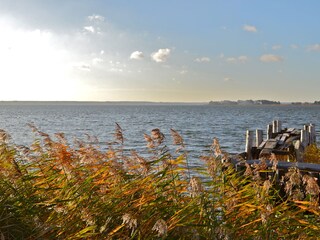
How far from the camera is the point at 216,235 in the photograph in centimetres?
438

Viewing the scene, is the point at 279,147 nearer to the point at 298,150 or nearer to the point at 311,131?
the point at 298,150

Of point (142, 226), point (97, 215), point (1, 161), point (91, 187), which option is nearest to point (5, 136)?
point (1, 161)

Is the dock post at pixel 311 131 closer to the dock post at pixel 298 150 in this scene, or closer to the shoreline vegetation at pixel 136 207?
the dock post at pixel 298 150

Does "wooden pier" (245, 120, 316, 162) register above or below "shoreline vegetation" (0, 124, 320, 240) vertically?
below

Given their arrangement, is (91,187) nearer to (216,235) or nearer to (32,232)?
(32,232)

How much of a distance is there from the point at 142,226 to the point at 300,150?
37.4 ft

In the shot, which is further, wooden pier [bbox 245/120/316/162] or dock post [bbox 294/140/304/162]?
wooden pier [bbox 245/120/316/162]

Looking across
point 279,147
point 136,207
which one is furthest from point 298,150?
point 136,207

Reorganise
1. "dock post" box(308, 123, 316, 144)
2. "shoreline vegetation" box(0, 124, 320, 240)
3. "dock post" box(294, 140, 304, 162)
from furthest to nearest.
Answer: "dock post" box(308, 123, 316, 144)
"dock post" box(294, 140, 304, 162)
"shoreline vegetation" box(0, 124, 320, 240)

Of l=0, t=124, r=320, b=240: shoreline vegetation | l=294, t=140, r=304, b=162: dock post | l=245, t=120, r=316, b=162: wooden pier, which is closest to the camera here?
l=0, t=124, r=320, b=240: shoreline vegetation

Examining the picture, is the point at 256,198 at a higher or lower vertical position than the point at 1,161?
lower

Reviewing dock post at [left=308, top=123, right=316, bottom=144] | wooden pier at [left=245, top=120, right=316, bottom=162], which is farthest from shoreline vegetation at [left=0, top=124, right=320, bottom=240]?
dock post at [left=308, top=123, right=316, bottom=144]

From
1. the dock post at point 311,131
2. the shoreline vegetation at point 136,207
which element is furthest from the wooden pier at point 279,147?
the shoreline vegetation at point 136,207

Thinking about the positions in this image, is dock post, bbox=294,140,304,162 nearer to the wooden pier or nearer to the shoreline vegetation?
the wooden pier
